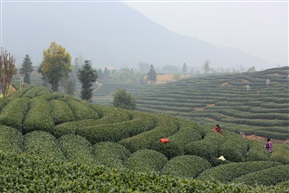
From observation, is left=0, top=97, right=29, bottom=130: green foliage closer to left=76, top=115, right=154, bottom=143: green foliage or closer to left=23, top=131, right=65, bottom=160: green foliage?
left=23, top=131, right=65, bottom=160: green foliage

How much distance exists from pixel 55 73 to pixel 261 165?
49497mm

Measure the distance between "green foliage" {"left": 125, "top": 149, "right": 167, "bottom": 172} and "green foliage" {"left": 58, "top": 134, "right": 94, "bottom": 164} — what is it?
2720 mm

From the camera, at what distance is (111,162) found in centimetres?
1795

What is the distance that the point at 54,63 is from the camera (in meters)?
60.2

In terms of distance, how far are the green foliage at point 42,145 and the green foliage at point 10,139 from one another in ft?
1.50

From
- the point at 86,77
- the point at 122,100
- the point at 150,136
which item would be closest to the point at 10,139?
the point at 150,136

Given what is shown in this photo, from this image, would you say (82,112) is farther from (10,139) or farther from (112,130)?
(10,139)

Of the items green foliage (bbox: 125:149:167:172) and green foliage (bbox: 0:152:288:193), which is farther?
green foliage (bbox: 125:149:167:172)

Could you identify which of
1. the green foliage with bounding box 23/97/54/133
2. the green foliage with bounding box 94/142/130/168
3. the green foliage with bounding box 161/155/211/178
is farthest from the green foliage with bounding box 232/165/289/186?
the green foliage with bounding box 23/97/54/133

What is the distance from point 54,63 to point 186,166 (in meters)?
47.4

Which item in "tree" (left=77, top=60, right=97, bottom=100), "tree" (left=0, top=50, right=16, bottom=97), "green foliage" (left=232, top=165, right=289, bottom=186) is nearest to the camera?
"green foliage" (left=232, top=165, right=289, bottom=186)

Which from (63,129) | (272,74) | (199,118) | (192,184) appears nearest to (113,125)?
(63,129)

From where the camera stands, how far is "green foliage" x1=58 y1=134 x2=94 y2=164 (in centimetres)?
1782

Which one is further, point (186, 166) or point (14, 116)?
point (14, 116)
